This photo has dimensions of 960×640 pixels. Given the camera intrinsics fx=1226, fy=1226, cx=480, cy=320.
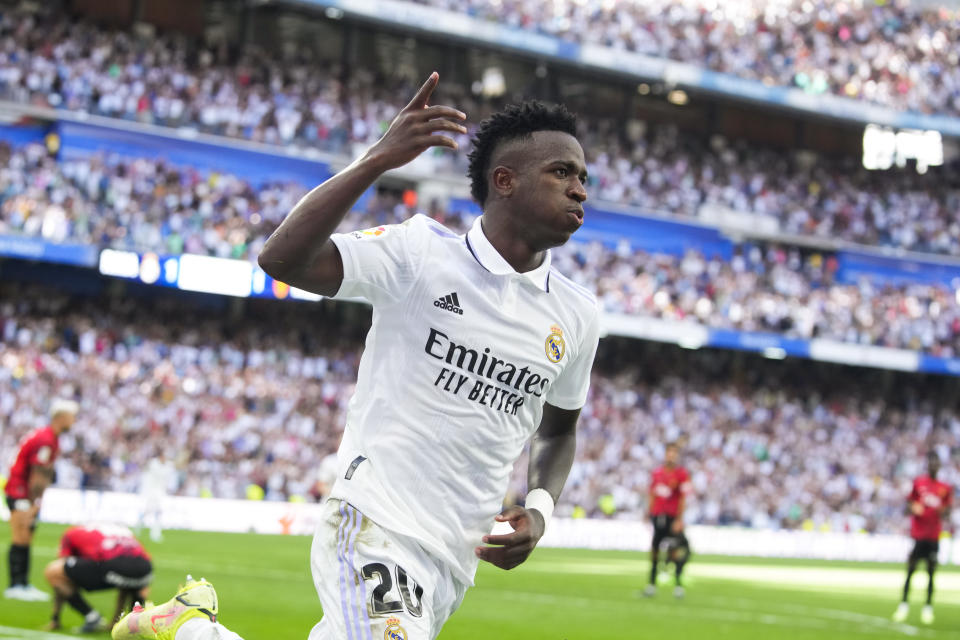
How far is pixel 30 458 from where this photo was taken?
11.5 metres

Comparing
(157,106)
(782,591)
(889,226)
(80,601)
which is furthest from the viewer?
(889,226)

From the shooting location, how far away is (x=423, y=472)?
13.5 feet

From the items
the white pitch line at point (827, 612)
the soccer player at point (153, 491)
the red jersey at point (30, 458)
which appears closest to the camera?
the red jersey at point (30, 458)

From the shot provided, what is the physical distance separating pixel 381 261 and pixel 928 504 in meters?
14.2

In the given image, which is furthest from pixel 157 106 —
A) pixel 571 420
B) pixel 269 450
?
pixel 571 420

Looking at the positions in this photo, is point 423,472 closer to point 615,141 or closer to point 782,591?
point 782,591

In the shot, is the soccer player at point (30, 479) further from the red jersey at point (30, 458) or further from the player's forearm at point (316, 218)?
the player's forearm at point (316, 218)

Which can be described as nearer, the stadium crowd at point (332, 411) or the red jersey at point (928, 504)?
the red jersey at point (928, 504)

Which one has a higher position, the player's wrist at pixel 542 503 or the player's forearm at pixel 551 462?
the player's forearm at pixel 551 462

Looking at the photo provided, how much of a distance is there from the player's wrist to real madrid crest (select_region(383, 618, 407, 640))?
76 cm

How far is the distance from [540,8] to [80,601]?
3235 cm

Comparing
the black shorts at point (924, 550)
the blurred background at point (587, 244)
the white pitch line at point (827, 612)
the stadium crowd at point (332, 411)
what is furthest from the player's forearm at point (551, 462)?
the stadium crowd at point (332, 411)

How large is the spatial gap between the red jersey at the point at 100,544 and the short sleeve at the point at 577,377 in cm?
529

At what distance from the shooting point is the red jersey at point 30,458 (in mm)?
11391
